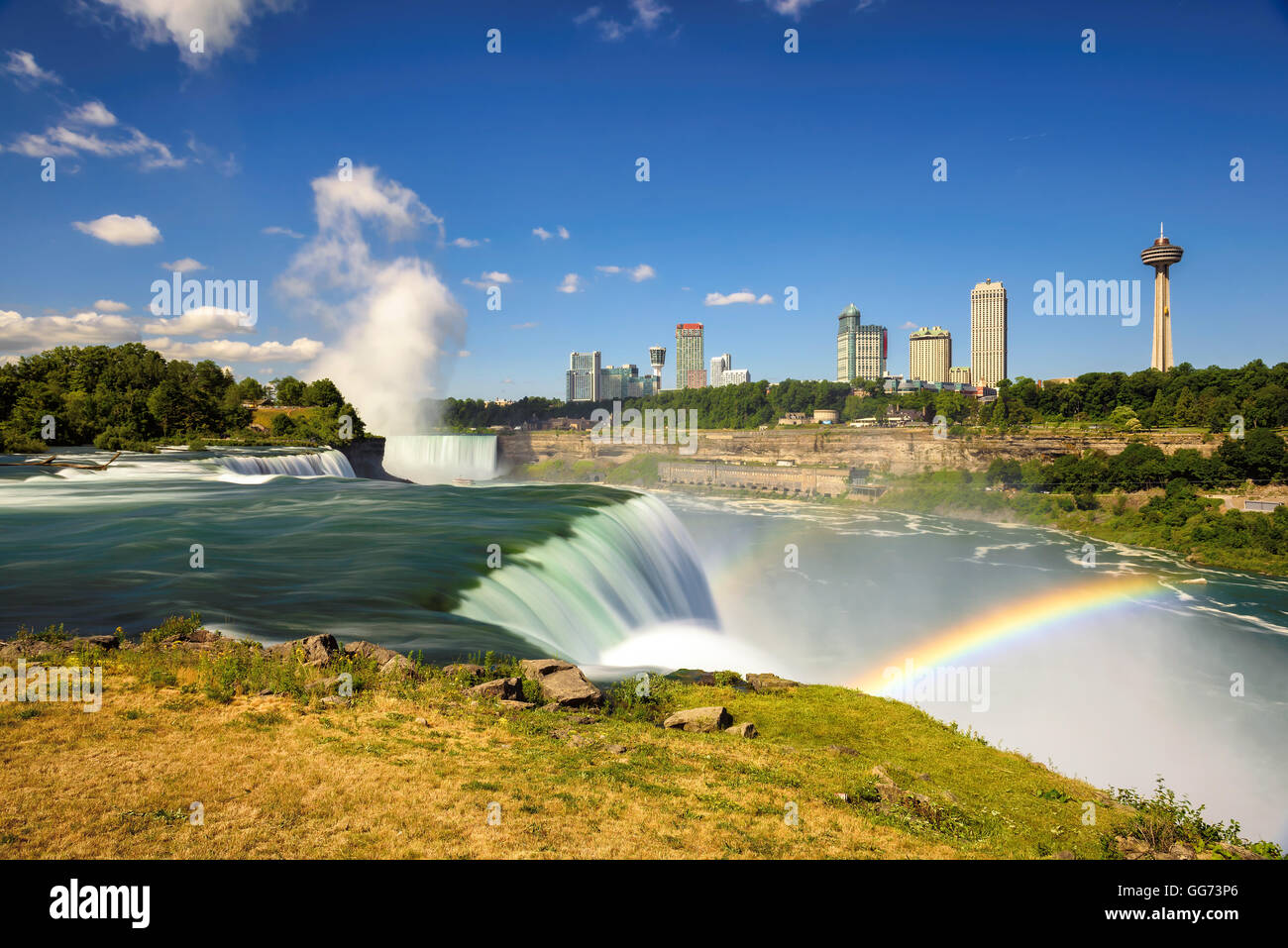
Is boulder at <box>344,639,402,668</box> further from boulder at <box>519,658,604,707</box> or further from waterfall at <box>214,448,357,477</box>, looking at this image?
waterfall at <box>214,448,357,477</box>

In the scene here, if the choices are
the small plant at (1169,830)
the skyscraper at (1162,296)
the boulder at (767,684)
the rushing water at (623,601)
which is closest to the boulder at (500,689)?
the rushing water at (623,601)

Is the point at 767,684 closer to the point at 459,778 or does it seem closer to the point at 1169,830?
the point at 1169,830

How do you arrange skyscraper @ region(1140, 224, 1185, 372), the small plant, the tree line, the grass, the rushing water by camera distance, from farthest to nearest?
skyscraper @ region(1140, 224, 1185, 372), the tree line, the rushing water, the small plant, the grass

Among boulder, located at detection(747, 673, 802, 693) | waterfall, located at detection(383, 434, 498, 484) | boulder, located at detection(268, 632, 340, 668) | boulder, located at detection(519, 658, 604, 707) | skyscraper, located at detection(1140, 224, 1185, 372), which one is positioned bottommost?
boulder, located at detection(747, 673, 802, 693)

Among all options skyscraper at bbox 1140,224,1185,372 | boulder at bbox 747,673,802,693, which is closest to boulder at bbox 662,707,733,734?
boulder at bbox 747,673,802,693

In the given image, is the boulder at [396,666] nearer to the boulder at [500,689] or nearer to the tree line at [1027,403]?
the boulder at [500,689]

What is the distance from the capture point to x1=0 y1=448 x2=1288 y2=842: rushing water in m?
14.4

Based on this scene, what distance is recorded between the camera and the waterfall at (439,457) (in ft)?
283

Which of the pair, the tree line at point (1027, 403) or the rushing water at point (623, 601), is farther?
the tree line at point (1027, 403)

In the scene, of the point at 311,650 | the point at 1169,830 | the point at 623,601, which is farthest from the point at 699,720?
the point at 623,601

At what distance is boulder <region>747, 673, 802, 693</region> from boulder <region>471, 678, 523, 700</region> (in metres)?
5.41

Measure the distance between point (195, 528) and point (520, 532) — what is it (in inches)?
423

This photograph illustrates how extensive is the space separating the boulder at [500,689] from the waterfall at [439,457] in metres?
78.2
